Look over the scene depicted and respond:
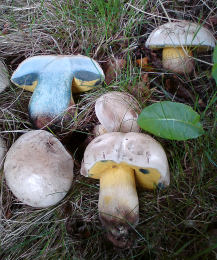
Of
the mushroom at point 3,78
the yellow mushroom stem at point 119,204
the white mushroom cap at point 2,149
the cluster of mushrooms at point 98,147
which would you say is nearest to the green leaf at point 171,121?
the cluster of mushrooms at point 98,147

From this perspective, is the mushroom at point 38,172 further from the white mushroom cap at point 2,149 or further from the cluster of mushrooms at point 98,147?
the white mushroom cap at point 2,149

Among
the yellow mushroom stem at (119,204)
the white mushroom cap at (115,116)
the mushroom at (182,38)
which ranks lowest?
the yellow mushroom stem at (119,204)

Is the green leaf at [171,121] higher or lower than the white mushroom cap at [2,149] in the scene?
higher

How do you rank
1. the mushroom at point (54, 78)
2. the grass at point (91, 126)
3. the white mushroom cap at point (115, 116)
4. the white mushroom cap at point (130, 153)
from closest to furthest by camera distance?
1. the white mushroom cap at point (130, 153)
2. the grass at point (91, 126)
3. the white mushroom cap at point (115, 116)
4. the mushroom at point (54, 78)

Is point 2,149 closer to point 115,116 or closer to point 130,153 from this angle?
point 115,116

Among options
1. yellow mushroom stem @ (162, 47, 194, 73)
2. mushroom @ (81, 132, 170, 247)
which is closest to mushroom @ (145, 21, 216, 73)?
yellow mushroom stem @ (162, 47, 194, 73)

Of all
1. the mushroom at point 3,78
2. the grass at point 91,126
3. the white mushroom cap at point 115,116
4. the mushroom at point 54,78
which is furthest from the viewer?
the mushroom at point 3,78

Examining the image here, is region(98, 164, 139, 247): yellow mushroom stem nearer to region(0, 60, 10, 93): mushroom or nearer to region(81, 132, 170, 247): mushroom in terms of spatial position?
region(81, 132, 170, 247): mushroom
